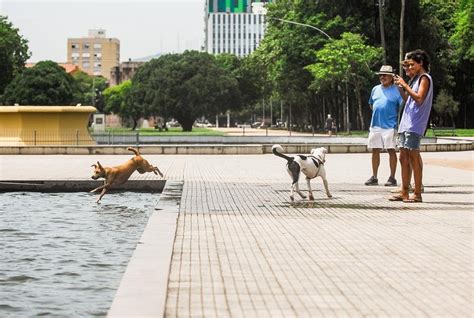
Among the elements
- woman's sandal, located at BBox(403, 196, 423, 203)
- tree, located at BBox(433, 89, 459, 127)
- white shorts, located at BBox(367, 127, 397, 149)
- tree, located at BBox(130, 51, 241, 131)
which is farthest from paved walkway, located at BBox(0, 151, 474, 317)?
tree, located at BBox(130, 51, 241, 131)

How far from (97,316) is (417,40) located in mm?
60590

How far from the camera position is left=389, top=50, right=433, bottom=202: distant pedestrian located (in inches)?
483

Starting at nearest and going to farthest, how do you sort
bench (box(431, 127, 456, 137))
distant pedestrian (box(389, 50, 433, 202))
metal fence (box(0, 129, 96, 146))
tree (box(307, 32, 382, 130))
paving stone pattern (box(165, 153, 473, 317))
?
paving stone pattern (box(165, 153, 473, 317)) < distant pedestrian (box(389, 50, 433, 202)) < metal fence (box(0, 129, 96, 146)) < bench (box(431, 127, 456, 137)) < tree (box(307, 32, 382, 130))

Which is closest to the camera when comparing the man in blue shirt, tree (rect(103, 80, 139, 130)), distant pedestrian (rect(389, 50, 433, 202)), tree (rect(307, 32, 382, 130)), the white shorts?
distant pedestrian (rect(389, 50, 433, 202))

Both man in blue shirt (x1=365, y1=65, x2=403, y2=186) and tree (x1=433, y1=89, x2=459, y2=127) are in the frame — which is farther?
tree (x1=433, y1=89, x2=459, y2=127)

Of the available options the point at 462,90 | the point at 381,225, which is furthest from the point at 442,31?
the point at 381,225

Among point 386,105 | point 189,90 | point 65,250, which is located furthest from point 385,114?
point 189,90

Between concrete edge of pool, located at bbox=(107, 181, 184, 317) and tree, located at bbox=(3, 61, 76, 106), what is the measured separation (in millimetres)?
78283

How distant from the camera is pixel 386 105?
15.5 meters

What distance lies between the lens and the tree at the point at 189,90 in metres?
93.9

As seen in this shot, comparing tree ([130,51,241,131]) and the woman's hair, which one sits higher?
tree ([130,51,241,131])

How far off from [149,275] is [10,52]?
88046 millimetres

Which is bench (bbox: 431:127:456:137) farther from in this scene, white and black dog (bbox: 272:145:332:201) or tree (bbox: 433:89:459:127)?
white and black dog (bbox: 272:145:332:201)

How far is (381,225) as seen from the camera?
9.94 m
